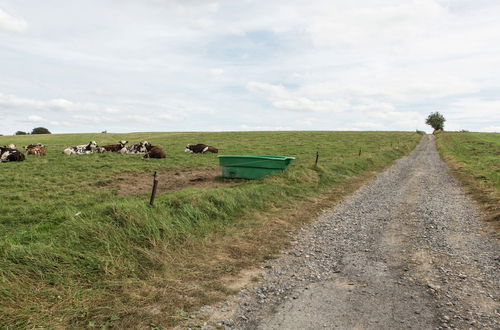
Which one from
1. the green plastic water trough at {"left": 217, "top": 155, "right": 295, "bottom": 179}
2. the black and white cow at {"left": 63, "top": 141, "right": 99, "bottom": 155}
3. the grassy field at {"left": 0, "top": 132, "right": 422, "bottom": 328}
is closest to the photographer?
the grassy field at {"left": 0, "top": 132, "right": 422, "bottom": 328}

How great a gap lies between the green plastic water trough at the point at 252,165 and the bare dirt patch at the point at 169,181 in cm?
42

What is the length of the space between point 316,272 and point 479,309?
2571mm

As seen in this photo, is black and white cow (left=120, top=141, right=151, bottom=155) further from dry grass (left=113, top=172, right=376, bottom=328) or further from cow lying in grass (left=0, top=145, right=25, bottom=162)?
dry grass (left=113, top=172, right=376, bottom=328)

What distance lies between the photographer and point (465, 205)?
12.2 meters

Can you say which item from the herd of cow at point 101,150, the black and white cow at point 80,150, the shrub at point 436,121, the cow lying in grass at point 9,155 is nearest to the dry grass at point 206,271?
the herd of cow at point 101,150

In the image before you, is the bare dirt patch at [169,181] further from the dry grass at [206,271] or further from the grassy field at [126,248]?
the dry grass at [206,271]

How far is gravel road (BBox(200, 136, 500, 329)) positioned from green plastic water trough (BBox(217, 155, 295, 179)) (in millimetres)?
4552

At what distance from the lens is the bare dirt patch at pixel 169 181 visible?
12.8 m

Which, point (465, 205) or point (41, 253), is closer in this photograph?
point (41, 253)

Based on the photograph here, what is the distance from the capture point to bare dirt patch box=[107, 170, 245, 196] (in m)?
12.8

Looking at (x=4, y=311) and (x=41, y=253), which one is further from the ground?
(x=41, y=253)

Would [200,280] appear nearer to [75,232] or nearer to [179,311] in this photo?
[179,311]

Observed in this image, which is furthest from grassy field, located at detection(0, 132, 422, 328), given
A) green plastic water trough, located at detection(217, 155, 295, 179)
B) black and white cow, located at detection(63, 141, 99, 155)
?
black and white cow, located at detection(63, 141, 99, 155)

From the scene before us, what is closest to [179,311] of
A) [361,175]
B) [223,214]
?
[223,214]
